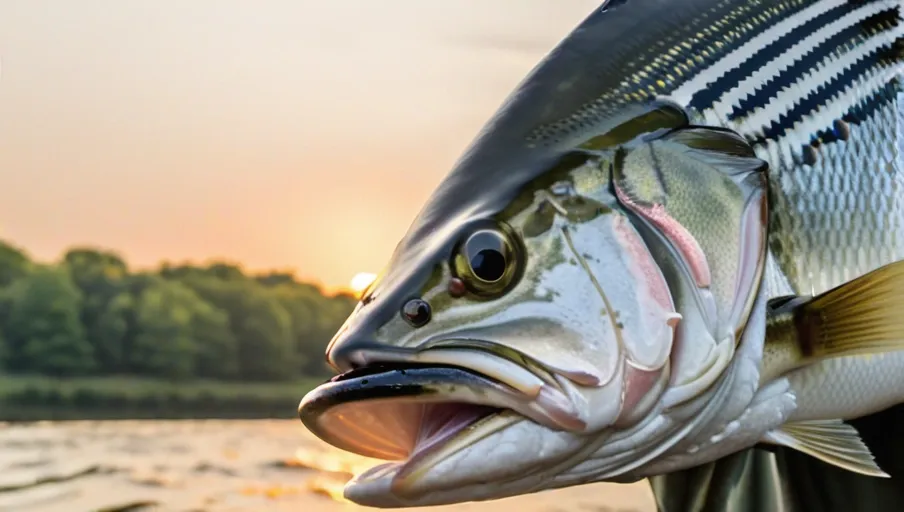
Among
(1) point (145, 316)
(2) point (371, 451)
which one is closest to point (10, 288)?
(1) point (145, 316)

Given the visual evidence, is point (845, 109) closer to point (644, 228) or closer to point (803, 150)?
point (803, 150)

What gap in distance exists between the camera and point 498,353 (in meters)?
1.32

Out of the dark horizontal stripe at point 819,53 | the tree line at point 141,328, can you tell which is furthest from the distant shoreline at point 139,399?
the dark horizontal stripe at point 819,53

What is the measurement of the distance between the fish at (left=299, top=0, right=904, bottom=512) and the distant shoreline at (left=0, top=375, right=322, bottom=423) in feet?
111

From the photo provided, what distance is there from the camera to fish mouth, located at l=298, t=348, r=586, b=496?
4.26 feet

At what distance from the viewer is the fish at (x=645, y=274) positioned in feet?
4.36

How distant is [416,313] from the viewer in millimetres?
1352

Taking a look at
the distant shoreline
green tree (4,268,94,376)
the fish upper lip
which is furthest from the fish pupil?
green tree (4,268,94,376)

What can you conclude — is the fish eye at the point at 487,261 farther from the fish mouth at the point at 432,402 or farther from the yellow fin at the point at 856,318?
the yellow fin at the point at 856,318

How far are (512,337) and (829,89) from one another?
35.0 inches

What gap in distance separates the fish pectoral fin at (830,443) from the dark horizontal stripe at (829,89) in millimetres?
544

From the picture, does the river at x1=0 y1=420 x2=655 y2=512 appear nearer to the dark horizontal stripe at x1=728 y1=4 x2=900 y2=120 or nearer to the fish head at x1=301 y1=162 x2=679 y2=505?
the dark horizontal stripe at x1=728 y1=4 x2=900 y2=120

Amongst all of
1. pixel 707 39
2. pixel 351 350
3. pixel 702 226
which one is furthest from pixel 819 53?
pixel 351 350

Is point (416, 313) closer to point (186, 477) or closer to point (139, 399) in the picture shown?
point (186, 477)
